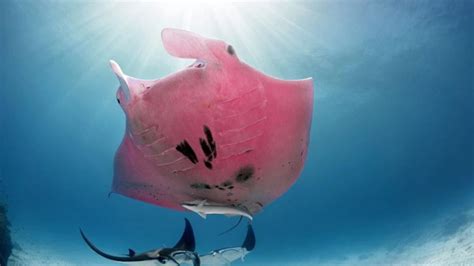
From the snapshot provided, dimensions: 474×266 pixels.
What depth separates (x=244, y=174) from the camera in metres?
2.08

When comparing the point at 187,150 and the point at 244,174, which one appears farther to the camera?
the point at 244,174

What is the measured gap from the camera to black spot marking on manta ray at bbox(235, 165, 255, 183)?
2.05m

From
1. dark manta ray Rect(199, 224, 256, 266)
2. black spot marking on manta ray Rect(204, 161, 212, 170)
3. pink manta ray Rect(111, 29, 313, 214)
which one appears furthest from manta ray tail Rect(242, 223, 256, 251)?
black spot marking on manta ray Rect(204, 161, 212, 170)

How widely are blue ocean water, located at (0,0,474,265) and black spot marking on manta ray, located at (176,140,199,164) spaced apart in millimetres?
8220

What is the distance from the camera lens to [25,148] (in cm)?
1717

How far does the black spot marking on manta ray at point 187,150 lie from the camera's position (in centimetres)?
189

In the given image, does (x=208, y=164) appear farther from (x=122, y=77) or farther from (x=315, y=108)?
(x=315, y=108)

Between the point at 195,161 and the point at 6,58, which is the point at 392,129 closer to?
the point at 195,161

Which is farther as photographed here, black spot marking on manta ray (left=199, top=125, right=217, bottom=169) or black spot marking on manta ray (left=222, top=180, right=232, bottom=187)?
black spot marking on manta ray (left=222, top=180, right=232, bottom=187)

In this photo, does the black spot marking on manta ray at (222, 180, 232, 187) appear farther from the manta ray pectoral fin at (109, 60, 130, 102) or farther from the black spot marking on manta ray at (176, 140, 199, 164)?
the manta ray pectoral fin at (109, 60, 130, 102)

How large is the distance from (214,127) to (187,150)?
268 millimetres

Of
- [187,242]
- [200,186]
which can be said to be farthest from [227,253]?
[200,186]

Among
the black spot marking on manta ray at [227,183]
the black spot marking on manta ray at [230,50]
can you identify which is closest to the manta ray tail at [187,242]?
the black spot marking on manta ray at [227,183]

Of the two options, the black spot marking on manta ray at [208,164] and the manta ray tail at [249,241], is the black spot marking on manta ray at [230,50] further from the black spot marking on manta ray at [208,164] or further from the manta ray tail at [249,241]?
the manta ray tail at [249,241]
